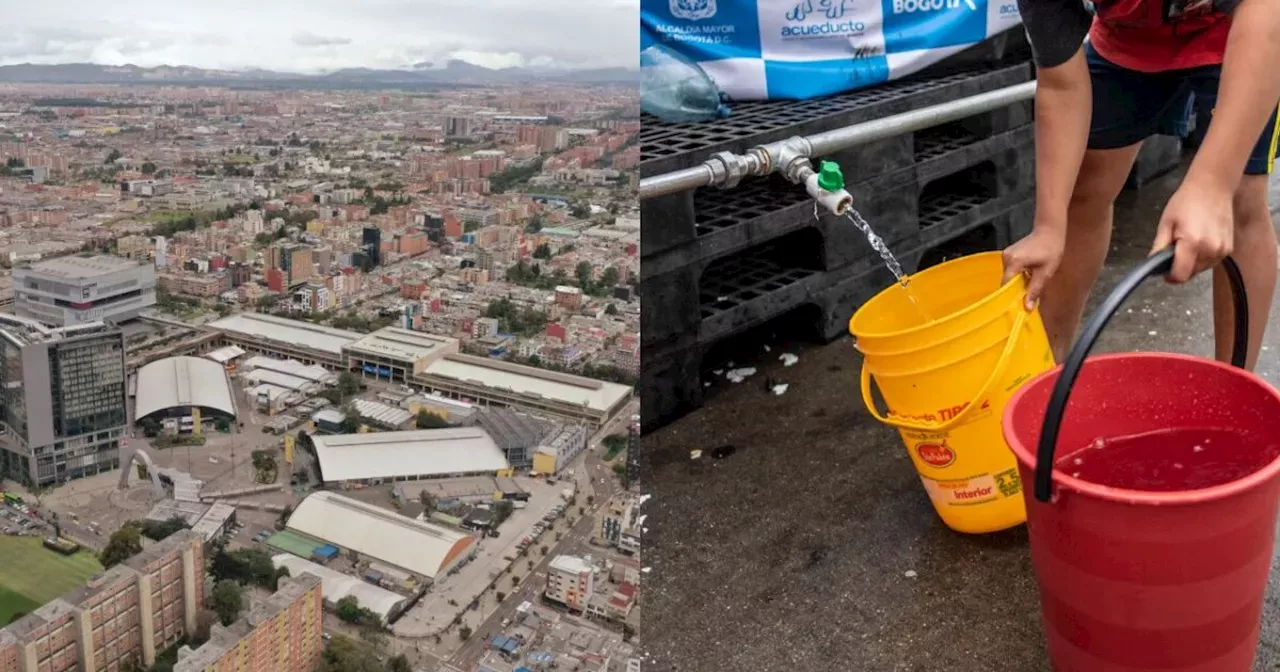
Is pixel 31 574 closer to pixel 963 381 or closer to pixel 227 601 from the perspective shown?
pixel 227 601

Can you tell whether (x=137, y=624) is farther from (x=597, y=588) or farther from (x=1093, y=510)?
(x=1093, y=510)

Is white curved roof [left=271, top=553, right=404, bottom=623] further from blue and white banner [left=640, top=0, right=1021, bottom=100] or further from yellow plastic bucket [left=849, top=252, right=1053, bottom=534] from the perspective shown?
blue and white banner [left=640, top=0, right=1021, bottom=100]

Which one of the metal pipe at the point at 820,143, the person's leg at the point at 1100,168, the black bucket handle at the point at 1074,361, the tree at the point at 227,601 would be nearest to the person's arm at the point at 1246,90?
the black bucket handle at the point at 1074,361

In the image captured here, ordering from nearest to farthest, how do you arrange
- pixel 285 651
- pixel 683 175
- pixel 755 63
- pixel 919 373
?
pixel 285 651, pixel 919 373, pixel 683 175, pixel 755 63

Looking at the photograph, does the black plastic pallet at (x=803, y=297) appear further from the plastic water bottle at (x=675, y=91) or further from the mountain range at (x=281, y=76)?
the mountain range at (x=281, y=76)

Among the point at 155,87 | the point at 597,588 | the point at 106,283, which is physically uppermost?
the point at 155,87

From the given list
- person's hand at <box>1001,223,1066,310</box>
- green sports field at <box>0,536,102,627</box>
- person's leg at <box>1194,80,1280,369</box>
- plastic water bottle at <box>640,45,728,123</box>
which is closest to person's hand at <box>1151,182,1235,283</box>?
person's hand at <box>1001,223,1066,310</box>

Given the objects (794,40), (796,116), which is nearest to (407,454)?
(796,116)

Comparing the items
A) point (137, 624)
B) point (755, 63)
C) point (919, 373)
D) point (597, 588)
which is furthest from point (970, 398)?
point (755, 63)
